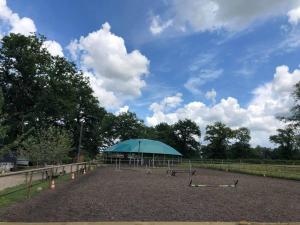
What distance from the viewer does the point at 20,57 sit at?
4331 cm

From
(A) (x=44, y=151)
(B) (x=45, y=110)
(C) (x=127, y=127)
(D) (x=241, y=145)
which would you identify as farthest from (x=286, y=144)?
(A) (x=44, y=151)

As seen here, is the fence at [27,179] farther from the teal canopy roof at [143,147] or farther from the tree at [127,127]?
the tree at [127,127]

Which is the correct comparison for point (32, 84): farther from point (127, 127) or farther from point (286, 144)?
point (286, 144)

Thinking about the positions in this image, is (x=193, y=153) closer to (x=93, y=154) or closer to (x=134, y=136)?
(x=134, y=136)

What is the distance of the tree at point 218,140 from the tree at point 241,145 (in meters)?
2.21

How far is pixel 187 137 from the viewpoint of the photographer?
124250mm

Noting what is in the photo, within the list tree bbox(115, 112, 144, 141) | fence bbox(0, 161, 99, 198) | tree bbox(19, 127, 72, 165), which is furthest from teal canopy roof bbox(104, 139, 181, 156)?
tree bbox(115, 112, 144, 141)

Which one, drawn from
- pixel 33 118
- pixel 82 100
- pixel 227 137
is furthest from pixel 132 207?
pixel 227 137

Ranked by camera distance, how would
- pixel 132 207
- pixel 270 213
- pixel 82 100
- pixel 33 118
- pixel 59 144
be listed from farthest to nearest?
pixel 82 100
pixel 33 118
pixel 59 144
pixel 132 207
pixel 270 213

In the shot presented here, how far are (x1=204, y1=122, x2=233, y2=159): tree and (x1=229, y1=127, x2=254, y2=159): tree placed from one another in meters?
2.21

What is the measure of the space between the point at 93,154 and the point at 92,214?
69.2 metres

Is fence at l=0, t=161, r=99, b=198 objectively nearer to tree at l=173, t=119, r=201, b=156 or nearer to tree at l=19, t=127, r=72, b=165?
tree at l=19, t=127, r=72, b=165

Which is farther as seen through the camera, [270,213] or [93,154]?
[93,154]

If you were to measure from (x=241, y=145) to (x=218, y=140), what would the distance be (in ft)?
26.0
